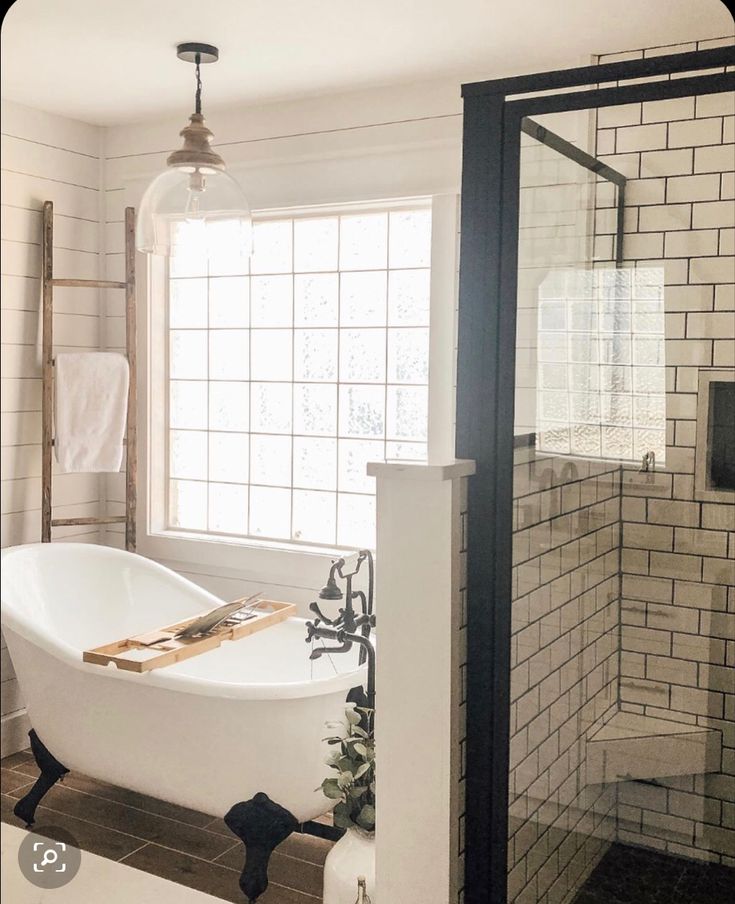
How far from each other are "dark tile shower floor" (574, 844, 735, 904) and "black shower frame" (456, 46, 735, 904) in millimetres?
170

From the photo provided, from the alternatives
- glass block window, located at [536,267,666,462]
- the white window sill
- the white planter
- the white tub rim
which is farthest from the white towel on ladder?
glass block window, located at [536,267,666,462]

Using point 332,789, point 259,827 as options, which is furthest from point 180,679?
point 332,789

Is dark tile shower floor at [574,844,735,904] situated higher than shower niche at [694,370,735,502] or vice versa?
shower niche at [694,370,735,502]

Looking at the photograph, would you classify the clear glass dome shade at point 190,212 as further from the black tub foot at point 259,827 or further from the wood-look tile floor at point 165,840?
the wood-look tile floor at point 165,840

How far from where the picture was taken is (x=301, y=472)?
3191mm

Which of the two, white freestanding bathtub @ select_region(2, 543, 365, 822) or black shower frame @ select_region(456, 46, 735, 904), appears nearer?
black shower frame @ select_region(456, 46, 735, 904)

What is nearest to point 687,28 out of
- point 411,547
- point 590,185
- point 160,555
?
point 590,185

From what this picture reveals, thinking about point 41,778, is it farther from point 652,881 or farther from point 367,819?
point 652,881

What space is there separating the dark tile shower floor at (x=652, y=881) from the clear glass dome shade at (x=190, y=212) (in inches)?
69.1

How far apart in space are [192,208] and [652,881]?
191cm

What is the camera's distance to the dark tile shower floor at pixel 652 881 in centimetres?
154
